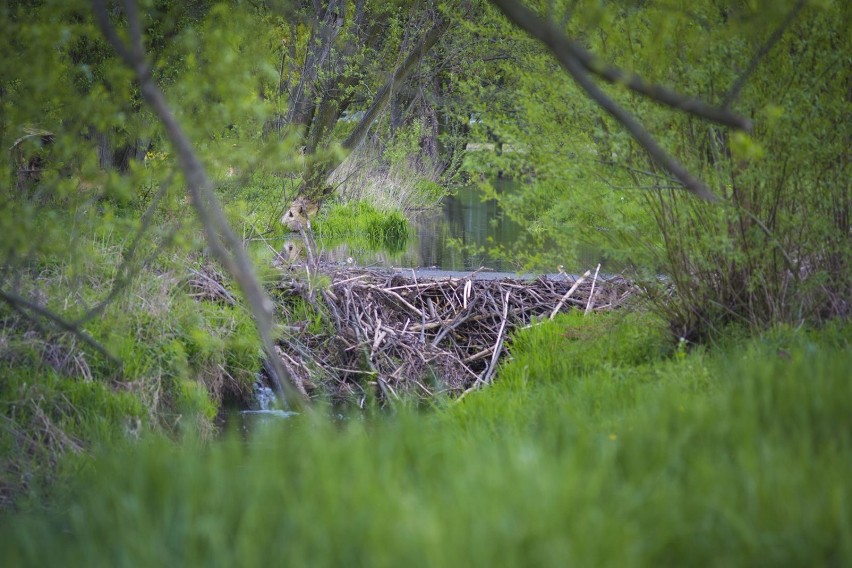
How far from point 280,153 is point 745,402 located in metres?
3.39

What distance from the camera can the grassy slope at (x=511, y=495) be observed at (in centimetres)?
238

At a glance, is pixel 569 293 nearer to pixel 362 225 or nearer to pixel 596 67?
pixel 596 67

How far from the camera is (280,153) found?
5.71 metres

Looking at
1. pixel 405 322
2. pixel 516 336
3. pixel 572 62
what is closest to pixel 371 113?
pixel 405 322

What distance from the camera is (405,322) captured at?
345 inches

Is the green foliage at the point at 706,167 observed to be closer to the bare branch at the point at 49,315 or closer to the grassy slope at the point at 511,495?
the grassy slope at the point at 511,495

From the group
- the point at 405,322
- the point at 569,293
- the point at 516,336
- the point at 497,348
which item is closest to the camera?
the point at 516,336

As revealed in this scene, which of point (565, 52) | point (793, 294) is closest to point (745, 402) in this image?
point (565, 52)

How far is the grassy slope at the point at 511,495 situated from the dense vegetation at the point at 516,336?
1 cm

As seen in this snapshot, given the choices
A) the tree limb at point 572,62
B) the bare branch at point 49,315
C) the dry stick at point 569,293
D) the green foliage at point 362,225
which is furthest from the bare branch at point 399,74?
the tree limb at point 572,62

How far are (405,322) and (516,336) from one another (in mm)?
1166

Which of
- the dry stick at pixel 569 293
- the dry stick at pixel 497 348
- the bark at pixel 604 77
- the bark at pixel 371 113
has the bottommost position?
the dry stick at pixel 497 348

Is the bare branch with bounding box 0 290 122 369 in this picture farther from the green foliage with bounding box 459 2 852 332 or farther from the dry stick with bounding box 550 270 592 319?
the dry stick with bounding box 550 270 592 319

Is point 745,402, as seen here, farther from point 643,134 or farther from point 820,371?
point 643,134
